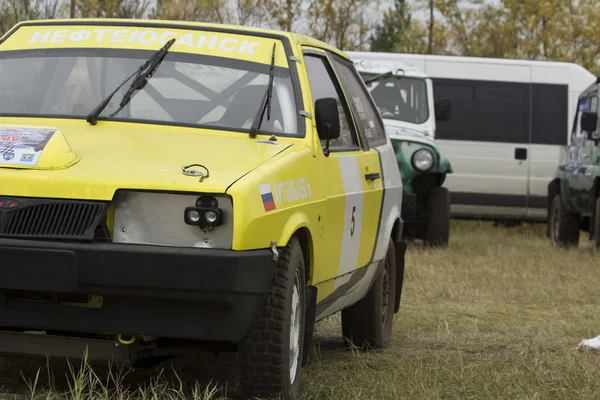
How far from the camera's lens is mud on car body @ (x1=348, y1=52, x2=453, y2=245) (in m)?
14.0

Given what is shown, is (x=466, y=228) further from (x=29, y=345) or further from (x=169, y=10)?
(x=29, y=345)

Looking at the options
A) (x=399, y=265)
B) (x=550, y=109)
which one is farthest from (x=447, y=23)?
(x=399, y=265)

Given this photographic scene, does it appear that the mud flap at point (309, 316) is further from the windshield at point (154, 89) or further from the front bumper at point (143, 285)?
the front bumper at point (143, 285)

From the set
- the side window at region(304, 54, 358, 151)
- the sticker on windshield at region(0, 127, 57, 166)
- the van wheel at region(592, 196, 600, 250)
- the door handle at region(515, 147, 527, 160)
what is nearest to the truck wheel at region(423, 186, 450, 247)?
the van wheel at region(592, 196, 600, 250)

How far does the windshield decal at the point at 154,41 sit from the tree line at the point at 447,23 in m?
15.8

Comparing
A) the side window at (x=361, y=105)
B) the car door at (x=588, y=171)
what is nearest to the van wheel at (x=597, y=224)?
the car door at (x=588, y=171)

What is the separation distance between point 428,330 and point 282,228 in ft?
11.3

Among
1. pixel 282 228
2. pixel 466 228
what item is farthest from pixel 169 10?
pixel 282 228

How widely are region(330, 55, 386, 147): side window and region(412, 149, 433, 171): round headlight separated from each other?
20.9 ft

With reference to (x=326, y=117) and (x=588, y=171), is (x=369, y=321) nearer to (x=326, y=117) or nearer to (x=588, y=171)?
(x=326, y=117)

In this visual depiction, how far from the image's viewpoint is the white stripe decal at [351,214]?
595 centimetres

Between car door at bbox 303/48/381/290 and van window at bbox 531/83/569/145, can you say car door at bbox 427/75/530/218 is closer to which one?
van window at bbox 531/83/569/145

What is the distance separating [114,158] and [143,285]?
548 mm

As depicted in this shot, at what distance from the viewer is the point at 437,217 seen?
47.8ft
